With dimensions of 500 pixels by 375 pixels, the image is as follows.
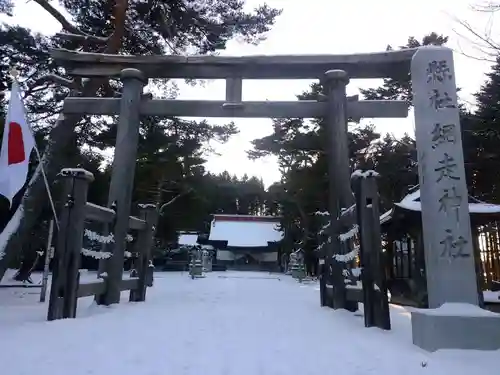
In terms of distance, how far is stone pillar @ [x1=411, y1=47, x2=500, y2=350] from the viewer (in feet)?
10.9

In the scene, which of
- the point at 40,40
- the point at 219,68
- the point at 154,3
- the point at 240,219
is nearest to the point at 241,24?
the point at 154,3

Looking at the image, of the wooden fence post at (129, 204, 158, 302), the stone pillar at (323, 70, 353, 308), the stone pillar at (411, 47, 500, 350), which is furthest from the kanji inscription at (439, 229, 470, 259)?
the wooden fence post at (129, 204, 158, 302)

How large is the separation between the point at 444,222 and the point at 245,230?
33.4 metres

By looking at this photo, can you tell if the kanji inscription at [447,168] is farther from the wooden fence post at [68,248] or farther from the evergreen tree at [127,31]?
the evergreen tree at [127,31]

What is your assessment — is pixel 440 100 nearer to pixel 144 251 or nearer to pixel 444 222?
pixel 444 222

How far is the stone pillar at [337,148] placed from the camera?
22.3 feet

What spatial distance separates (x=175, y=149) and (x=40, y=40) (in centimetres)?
863

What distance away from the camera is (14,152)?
5391 millimetres

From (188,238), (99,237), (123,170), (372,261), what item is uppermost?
(188,238)

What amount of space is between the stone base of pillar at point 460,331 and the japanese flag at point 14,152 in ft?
15.5

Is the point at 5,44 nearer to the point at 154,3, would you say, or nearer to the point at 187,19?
the point at 154,3

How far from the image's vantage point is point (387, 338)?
3.82 metres

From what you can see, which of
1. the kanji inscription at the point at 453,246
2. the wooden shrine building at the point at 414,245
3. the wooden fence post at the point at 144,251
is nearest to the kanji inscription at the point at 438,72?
the kanji inscription at the point at 453,246

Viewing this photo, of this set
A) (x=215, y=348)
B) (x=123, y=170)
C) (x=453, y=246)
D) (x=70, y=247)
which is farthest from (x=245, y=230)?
(x=215, y=348)
